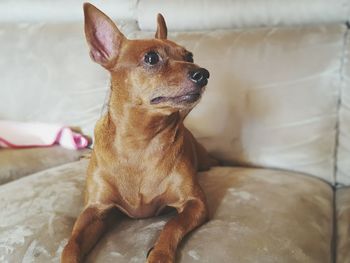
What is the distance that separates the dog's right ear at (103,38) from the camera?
128 centimetres

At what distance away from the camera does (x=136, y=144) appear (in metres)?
1.28

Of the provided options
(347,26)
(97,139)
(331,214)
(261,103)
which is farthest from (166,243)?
(347,26)

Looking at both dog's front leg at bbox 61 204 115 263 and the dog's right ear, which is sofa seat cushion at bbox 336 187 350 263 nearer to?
dog's front leg at bbox 61 204 115 263

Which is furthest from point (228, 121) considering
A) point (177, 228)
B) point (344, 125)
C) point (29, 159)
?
point (29, 159)

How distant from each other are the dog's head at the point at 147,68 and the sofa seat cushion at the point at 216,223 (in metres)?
0.32

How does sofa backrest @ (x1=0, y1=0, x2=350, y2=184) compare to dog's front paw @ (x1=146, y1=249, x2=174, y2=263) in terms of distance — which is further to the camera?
sofa backrest @ (x1=0, y1=0, x2=350, y2=184)

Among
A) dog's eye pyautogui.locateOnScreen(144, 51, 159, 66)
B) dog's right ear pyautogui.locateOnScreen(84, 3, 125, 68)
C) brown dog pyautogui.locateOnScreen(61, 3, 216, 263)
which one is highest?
dog's right ear pyautogui.locateOnScreen(84, 3, 125, 68)

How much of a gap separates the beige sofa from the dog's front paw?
0.04m

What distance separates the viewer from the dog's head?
1.16 meters

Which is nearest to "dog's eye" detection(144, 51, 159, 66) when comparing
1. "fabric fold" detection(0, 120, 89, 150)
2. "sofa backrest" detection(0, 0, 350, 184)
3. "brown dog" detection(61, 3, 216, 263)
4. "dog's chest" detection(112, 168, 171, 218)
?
"brown dog" detection(61, 3, 216, 263)

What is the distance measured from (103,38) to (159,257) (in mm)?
604

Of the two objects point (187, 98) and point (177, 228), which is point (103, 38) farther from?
point (177, 228)

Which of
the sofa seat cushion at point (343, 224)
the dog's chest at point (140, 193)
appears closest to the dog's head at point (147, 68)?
the dog's chest at point (140, 193)

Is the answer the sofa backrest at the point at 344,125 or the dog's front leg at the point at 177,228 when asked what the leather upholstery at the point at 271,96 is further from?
the dog's front leg at the point at 177,228
